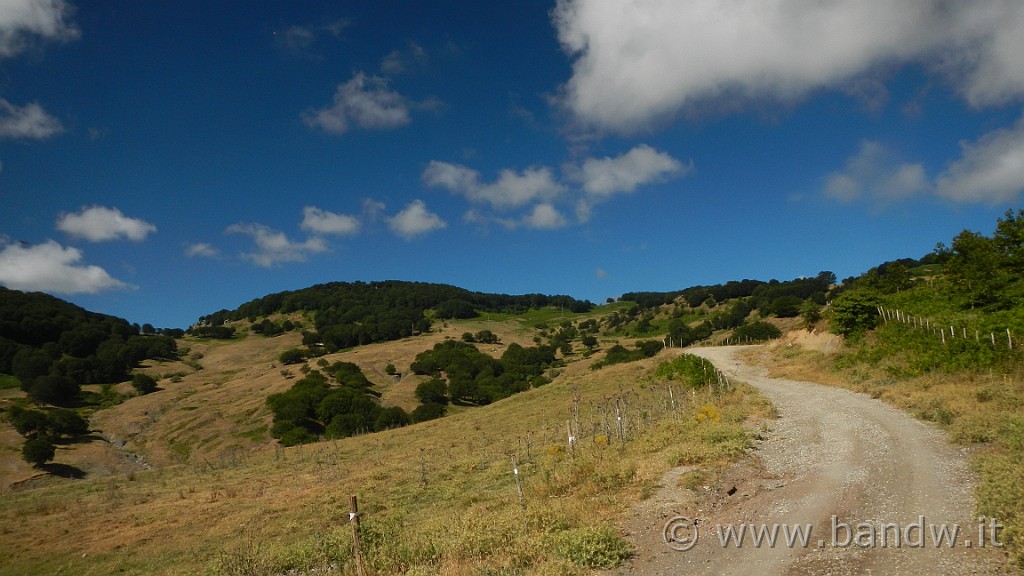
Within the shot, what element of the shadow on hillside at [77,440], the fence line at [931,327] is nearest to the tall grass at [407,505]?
the fence line at [931,327]

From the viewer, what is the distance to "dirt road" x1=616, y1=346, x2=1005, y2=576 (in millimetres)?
8711

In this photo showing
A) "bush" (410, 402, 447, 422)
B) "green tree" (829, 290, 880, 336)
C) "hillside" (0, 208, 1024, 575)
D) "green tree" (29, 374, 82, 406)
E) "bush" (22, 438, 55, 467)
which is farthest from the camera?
"green tree" (29, 374, 82, 406)

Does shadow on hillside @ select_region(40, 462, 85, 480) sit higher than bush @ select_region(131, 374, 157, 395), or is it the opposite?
bush @ select_region(131, 374, 157, 395)

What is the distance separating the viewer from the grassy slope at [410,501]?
12125mm

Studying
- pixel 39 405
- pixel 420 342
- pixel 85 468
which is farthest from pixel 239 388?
pixel 420 342

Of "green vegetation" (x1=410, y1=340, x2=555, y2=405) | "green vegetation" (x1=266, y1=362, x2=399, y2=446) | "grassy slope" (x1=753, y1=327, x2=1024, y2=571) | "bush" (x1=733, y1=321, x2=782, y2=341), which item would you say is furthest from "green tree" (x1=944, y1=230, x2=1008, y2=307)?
"green vegetation" (x1=266, y1=362, x2=399, y2=446)

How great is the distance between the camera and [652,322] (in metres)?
167

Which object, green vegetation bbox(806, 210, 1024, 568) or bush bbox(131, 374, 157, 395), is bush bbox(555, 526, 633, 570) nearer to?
green vegetation bbox(806, 210, 1024, 568)

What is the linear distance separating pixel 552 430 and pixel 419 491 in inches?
594

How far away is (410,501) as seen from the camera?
2308 cm

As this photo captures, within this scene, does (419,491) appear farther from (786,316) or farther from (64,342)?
(64,342)

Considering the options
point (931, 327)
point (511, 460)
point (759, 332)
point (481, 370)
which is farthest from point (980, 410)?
point (481, 370)

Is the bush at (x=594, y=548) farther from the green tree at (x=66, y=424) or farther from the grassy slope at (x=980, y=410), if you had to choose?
the green tree at (x=66, y=424)

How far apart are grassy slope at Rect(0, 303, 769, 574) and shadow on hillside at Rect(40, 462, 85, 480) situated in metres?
20.5
